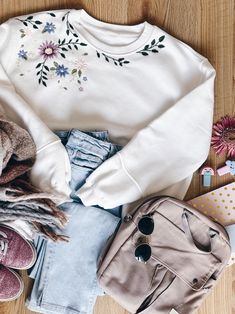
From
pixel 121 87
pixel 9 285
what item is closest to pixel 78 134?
pixel 121 87

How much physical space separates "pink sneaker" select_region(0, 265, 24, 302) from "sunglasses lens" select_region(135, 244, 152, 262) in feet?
1.01

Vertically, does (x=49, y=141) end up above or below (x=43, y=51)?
below

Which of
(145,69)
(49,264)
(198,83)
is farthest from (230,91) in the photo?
(49,264)

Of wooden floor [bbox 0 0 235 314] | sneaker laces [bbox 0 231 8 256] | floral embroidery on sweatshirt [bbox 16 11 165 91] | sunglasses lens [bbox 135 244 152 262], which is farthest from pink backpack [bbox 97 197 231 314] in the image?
floral embroidery on sweatshirt [bbox 16 11 165 91]

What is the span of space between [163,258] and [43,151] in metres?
0.37

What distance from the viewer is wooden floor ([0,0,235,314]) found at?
4.44 feet

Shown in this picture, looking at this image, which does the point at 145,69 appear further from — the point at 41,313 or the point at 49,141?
the point at 41,313

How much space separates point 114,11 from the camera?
1371 millimetres

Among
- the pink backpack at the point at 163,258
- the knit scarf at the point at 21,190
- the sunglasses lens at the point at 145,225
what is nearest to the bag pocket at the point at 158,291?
the pink backpack at the point at 163,258

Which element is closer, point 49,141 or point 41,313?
point 49,141

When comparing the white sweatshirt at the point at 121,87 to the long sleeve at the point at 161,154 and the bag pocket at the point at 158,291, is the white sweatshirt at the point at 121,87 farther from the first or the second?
the bag pocket at the point at 158,291

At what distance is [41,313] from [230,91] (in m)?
0.74

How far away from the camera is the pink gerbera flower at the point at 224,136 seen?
1.33 meters

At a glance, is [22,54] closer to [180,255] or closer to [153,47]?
[153,47]
